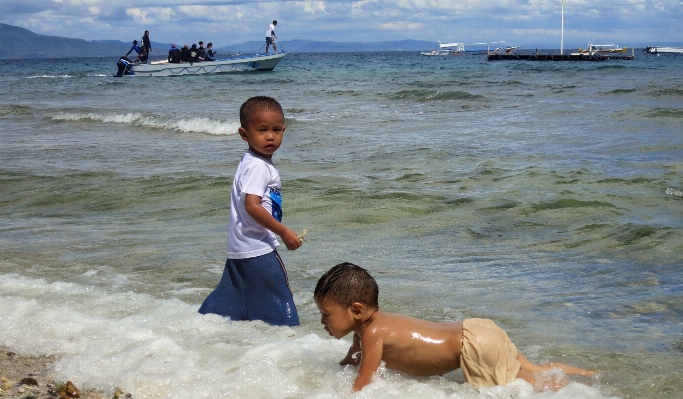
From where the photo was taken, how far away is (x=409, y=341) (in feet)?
10.7

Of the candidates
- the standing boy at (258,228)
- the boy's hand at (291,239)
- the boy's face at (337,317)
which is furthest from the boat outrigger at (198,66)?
the boy's face at (337,317)

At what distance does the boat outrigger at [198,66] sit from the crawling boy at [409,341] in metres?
33.7

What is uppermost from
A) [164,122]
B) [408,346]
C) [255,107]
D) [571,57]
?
[571,57]

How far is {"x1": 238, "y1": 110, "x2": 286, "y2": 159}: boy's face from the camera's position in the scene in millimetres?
3684

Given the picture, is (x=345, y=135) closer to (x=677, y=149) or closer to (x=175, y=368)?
(x=677, y=149)

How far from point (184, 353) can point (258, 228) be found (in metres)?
0.70

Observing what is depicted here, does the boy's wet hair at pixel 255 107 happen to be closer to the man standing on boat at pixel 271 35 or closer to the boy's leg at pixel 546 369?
the boy's leg at pixel 546 369

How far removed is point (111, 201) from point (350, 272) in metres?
5.54

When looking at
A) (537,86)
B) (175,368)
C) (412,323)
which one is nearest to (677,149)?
(412,323)

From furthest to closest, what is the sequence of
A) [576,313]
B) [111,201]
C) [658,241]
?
1. [111,201]
2. [658,241]
3. [576,313]

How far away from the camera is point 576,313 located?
14.0ft

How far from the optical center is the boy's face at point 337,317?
3209 millimetres

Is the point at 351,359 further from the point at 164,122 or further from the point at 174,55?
the point at 174,55

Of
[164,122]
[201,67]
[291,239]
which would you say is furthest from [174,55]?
[291,239]
